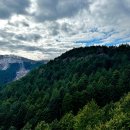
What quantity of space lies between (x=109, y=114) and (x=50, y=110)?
176 feet

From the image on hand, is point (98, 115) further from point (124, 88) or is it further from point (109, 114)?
point (124, 88)

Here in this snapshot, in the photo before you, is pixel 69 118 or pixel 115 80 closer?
pixel 69 118

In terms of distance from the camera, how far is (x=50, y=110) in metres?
154

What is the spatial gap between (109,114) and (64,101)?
165ft

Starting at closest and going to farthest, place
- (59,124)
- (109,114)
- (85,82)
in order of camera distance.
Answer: (109,114)
(59,124)
(85,82)

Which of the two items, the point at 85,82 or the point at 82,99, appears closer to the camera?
the point at 82,99

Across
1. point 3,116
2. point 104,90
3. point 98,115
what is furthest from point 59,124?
point 3,116

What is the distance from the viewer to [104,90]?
511 ft

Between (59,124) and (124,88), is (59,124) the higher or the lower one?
the lower one

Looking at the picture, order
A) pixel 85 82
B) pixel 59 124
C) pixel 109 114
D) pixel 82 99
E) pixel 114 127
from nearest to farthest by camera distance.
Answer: pixel 114 127
pixel 109 114
pixel 59 124
pixel 82 99
pixel 85 82

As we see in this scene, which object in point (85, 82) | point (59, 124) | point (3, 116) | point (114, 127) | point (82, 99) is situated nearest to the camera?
point (114, 127)

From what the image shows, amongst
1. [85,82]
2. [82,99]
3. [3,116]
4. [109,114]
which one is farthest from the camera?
[85,82]

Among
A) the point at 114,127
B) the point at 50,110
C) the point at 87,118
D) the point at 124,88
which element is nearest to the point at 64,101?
the point at 50,110

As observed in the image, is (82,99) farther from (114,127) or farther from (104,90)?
(114,127)
